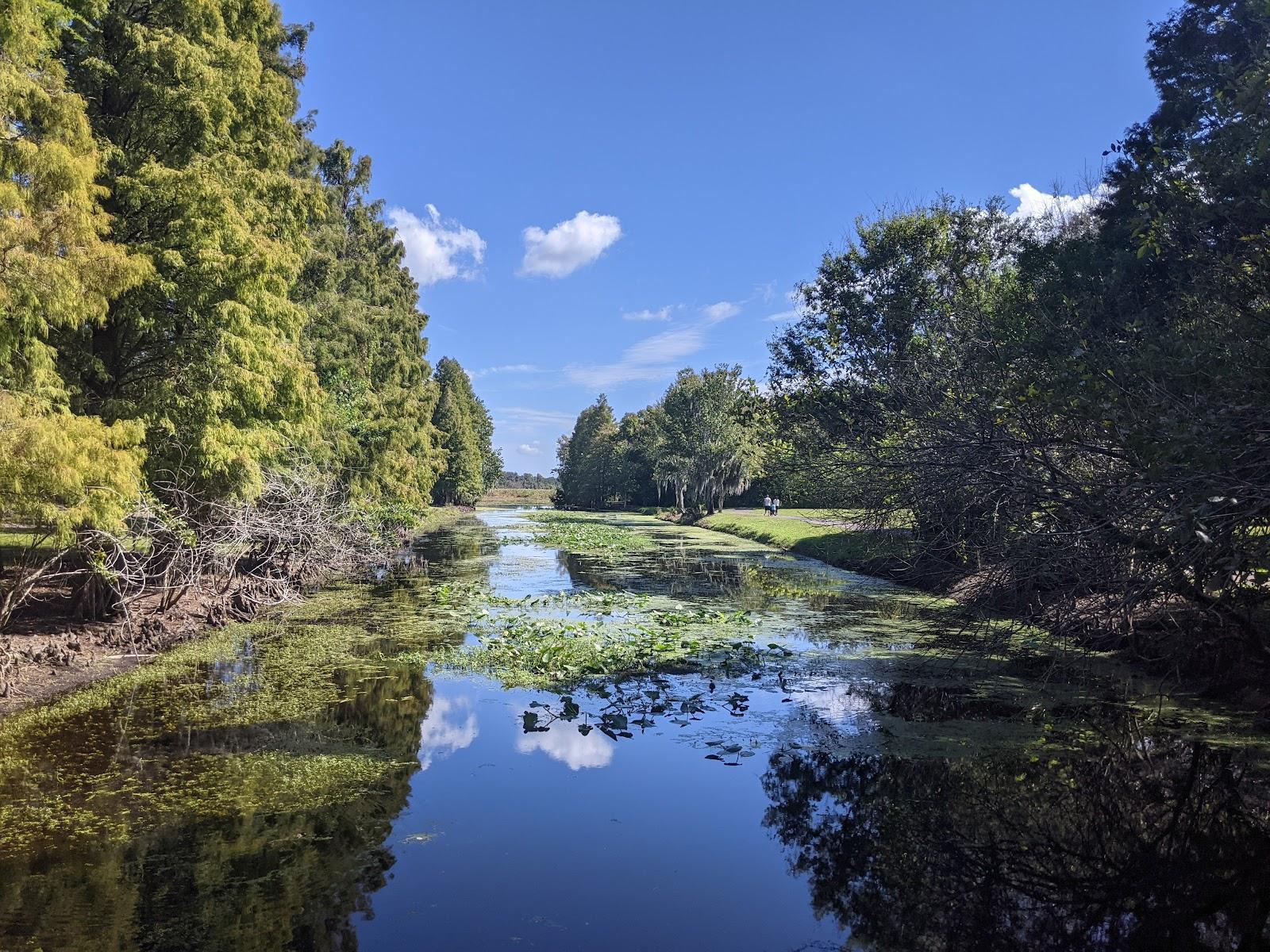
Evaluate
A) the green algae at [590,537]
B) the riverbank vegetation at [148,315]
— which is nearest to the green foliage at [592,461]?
the green algae at [590,537]

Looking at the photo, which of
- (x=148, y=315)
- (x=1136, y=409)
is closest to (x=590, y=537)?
(x=148, y=315)

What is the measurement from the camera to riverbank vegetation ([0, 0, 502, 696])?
9016 millimetres

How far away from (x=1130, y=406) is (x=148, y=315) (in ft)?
43.8

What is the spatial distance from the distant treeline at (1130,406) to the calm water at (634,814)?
1.58 metres

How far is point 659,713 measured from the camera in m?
10.0

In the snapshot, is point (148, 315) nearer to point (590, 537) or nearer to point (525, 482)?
point (590, 537)

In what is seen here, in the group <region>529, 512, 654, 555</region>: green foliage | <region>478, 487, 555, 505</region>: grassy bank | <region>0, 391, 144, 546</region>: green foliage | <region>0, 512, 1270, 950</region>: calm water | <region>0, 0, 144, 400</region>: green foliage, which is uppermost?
<region>0, 0, 144, 400</region>: green foliage

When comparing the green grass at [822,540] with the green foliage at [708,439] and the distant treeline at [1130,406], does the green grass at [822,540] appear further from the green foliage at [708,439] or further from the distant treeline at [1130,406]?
the green foliage at [708,439]

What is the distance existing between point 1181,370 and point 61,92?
42.3ft

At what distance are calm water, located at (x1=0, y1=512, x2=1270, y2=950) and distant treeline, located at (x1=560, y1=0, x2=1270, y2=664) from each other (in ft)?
5.18

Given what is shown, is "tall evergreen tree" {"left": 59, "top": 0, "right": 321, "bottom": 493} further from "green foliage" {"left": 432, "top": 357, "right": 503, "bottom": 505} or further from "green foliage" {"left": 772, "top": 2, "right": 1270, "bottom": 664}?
"green foliage" {"left": 432, "top": 357, "right": 503, "bottom": 505}

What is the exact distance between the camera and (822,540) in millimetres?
31875

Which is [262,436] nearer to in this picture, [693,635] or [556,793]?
[693,635]

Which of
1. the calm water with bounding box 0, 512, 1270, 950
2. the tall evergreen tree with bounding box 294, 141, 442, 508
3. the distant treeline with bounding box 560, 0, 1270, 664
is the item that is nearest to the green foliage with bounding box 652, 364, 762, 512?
the tall evergreen tree with bounding box 294, 141, 442, 508
